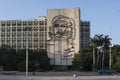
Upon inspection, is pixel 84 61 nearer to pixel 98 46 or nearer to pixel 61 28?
pixel 98 46

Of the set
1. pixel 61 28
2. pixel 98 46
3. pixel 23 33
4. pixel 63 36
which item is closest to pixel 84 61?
pixel 98 46

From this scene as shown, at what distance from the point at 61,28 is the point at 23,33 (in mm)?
34385

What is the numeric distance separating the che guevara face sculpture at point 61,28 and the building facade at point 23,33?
28.1 m

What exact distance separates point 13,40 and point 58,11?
132 feet

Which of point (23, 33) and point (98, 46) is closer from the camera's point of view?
point (98, 46)

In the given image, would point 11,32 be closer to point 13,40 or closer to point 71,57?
point 13,40

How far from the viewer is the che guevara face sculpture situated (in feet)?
518

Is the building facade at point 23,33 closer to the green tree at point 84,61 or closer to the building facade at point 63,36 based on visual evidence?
the building facade at point 63,36

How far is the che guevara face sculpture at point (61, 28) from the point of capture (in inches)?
A: 6211

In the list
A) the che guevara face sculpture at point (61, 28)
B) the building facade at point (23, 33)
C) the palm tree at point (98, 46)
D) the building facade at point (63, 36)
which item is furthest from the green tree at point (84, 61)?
the building facade at point (23, 33)

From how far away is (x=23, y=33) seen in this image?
18812 cm

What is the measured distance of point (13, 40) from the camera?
622ft

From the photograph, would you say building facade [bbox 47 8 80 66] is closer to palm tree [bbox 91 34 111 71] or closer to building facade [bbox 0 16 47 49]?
palm tree [bbox 91 34 111 71]

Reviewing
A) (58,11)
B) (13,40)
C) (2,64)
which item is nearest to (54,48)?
(58,11)
